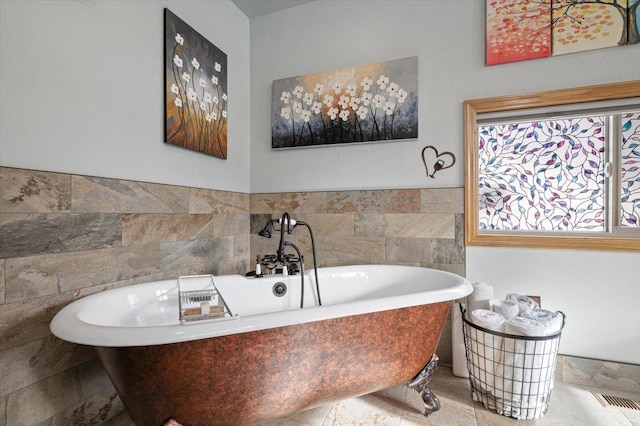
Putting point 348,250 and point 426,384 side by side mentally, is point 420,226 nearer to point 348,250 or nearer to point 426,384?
point 348,250

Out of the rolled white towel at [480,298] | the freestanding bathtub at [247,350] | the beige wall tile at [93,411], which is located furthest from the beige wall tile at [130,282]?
the rolled white towel at [480,298]

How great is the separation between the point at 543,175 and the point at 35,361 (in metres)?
2.74

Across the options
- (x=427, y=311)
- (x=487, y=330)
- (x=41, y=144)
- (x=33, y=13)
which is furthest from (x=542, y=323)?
(x=33, y=13)

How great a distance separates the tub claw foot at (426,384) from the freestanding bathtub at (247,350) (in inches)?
2.8

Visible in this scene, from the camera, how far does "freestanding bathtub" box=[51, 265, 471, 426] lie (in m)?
0.91

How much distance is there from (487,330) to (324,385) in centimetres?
89

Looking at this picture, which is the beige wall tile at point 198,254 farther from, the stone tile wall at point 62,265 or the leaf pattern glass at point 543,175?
the leaf pattern glass at point 543,175

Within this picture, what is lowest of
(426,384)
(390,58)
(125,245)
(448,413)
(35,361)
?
(448,413)

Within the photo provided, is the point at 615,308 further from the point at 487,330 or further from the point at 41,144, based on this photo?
the point at 41,144

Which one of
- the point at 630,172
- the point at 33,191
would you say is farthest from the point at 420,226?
the point at 33,191

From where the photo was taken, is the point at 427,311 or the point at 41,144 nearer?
the point at 41,144

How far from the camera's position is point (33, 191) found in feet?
3.85

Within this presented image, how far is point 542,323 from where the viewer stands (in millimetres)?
1446

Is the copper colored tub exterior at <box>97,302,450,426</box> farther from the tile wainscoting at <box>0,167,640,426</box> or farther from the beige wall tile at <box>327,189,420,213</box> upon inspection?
the beige wall tile at <box>327,189,420,213</box>
